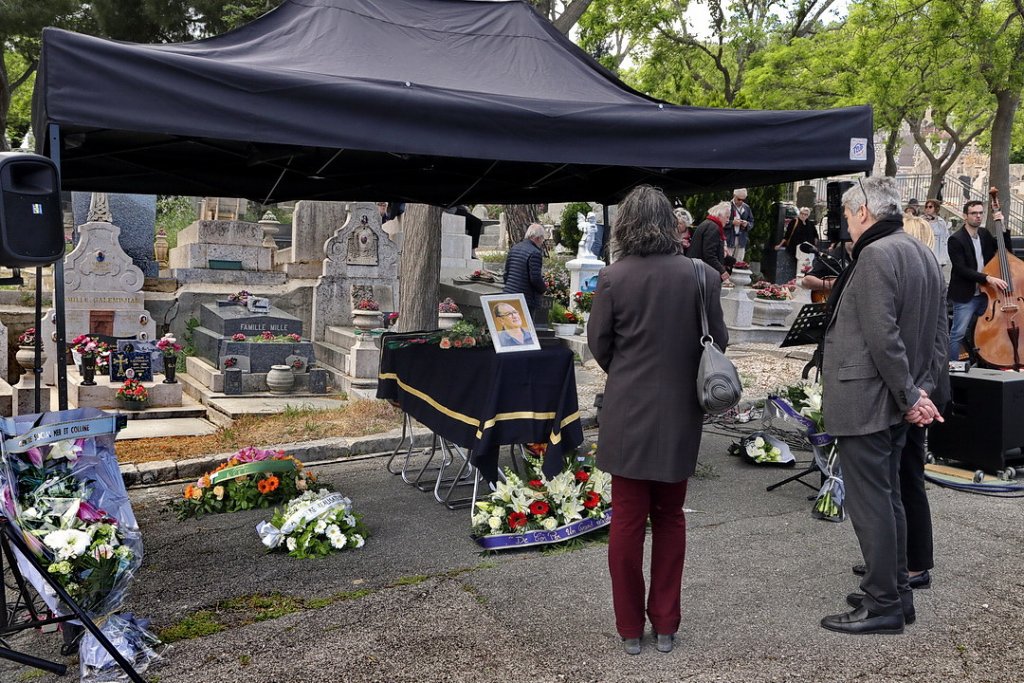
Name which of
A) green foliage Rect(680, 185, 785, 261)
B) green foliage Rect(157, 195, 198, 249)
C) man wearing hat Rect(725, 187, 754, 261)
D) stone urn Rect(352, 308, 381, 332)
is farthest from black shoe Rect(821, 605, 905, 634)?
green foliage Rect(157, 195, 198, 249)

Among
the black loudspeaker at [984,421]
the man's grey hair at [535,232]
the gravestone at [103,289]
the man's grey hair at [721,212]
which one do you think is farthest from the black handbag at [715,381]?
the gravestone at [103,289]

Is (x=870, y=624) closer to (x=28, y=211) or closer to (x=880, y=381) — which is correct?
(x=880, y=381)

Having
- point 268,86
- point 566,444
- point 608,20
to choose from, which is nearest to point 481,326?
point 566,444

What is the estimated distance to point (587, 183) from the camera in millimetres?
6898

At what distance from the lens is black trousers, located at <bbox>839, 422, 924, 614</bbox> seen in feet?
11.5

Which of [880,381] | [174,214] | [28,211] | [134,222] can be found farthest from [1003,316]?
[174,214]

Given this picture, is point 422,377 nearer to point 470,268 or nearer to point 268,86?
point 268,86

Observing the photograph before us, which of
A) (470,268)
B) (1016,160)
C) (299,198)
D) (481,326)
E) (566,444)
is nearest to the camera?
(566,444)

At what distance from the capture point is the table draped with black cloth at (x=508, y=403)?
186 inches

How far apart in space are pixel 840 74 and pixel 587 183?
17772 mm

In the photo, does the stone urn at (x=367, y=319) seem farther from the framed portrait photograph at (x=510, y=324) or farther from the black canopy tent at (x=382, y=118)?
the framed portrait photograph at (x=510, y=324)

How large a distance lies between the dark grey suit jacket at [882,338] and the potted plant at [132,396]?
7.29 m

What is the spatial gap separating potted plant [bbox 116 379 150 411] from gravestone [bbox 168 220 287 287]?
5158 millimetres

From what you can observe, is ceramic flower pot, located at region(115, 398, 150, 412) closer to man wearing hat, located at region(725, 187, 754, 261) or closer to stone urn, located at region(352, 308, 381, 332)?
stone urn, located at region(352, 308, 381, 332)
